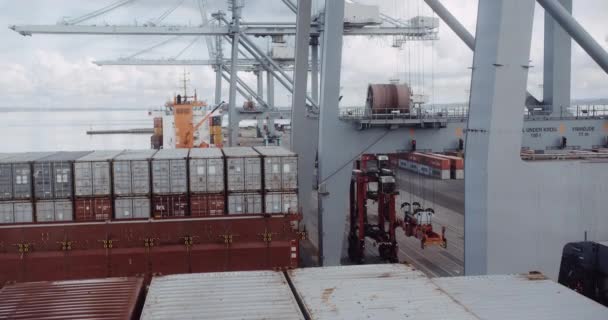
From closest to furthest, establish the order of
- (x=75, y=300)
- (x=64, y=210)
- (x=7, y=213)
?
1. (x=75, y=300)
2. (x=7, y=213)
3. (x=64, y=210)

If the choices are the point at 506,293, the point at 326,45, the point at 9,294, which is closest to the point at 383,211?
the point at 326,45

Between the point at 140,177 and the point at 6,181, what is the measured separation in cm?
356

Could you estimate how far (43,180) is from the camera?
15.2 metres

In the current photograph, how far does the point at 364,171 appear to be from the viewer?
2252 cm

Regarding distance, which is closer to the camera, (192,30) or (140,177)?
(140,177)

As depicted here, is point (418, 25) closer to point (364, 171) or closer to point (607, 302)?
point (364, 171)

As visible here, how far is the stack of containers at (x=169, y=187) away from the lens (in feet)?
50.8

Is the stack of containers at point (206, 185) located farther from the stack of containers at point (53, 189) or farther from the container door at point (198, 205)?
the stack of containers at point (53, 189)

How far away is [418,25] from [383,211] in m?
19.6

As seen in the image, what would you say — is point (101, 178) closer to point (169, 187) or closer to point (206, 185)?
point (169, 187)

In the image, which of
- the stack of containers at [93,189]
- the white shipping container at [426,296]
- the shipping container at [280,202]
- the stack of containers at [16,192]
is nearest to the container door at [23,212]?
the stack of containers at [16,192]

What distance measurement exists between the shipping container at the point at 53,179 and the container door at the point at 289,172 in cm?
584

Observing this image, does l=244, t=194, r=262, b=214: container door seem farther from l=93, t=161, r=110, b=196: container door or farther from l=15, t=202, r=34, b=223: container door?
l=15, t=202, r=34, b=223: container door

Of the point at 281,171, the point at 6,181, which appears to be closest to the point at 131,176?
the point at 6,181
